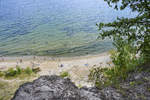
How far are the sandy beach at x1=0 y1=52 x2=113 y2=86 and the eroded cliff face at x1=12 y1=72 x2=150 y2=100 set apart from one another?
16313 millimetres

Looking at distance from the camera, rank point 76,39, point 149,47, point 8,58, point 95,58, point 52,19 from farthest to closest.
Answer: point 52,19, point 76,39, point 8,58, point 95,58, point 149,47

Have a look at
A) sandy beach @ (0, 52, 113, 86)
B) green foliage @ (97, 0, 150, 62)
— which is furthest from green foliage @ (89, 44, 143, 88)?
sandy beach @ (0, 52, 113, 86)

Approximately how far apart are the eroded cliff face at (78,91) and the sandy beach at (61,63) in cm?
1631

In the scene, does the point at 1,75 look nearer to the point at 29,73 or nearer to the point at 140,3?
the point at 29,73

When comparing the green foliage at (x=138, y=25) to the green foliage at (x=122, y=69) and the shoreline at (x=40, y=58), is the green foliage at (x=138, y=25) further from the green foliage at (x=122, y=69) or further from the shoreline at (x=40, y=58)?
the shoreline at (x=40, y=58)

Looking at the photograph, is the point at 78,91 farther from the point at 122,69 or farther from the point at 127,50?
the point at 127,50

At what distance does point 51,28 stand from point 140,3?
4241cm

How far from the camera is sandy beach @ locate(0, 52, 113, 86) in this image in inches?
915

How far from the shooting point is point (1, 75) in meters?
20.4

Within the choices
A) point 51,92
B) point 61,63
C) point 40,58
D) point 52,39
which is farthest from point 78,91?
point 52,39

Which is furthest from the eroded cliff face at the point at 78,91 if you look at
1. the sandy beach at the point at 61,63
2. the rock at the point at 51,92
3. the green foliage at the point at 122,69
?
the sandy beach at the point at 61,63

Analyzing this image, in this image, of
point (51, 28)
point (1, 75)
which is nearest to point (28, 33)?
point (51, 28)

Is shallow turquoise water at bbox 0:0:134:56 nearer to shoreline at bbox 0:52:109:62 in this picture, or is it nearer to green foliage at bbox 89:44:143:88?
shoreline at bbox 0:52:109:62

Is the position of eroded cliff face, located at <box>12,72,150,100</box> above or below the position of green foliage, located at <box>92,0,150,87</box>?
below
